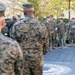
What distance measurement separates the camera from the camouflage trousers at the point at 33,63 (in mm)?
5664

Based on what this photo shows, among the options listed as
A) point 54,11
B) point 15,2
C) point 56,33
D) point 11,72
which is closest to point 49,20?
point 56,33

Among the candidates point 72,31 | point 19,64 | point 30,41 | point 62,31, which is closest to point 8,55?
point 19,64

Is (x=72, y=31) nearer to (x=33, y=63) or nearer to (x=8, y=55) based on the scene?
(x=33, y=63)

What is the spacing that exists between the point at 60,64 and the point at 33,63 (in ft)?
20.0

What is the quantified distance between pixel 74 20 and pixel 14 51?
14079mm

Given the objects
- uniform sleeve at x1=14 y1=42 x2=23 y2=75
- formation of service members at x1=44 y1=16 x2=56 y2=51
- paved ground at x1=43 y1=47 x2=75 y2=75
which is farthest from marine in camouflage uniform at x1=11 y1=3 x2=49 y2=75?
formation of service members at x1=44 y1=16 x2=56 y2=51

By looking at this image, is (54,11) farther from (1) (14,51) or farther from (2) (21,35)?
(1) (14,51)

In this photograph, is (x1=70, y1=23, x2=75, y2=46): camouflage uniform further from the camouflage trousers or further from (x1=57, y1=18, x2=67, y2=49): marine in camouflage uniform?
the camouflage trousers

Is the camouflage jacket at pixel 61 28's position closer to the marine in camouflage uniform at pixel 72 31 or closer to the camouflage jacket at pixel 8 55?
the marine in camouflage uniform at pixel 72 31

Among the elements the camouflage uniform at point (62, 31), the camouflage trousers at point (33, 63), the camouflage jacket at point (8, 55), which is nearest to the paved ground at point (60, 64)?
the camouflage uniform at point (62, 31)

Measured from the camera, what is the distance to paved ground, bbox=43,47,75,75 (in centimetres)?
1018

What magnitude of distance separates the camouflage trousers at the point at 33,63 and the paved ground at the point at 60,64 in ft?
13.9

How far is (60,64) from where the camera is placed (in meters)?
11.7

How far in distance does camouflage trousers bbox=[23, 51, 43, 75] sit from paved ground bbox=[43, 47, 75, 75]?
4224 millimetres
